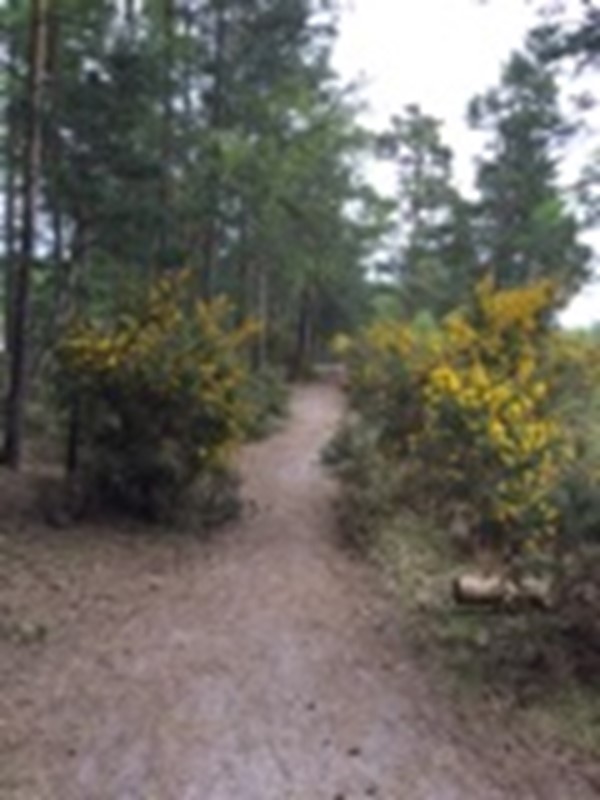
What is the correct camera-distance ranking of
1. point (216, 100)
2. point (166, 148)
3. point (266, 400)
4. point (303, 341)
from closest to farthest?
point (166, 148) < point (216, 100) < point (266, 400) < point (303, 341)

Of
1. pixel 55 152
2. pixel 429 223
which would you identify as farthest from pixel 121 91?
pixel 429 223

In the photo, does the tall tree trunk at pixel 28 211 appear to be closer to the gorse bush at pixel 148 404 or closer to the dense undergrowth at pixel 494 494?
the gorse bush at pixel 148 404

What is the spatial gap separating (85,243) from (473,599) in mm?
7408

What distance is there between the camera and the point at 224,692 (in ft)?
20.5

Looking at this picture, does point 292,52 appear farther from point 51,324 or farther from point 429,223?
point 429,223

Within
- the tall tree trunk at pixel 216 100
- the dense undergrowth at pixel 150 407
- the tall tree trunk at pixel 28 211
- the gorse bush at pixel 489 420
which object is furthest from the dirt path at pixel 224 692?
the tall tree trunk at pixel 216 100

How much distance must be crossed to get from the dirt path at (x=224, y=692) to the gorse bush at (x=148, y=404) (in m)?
0.93

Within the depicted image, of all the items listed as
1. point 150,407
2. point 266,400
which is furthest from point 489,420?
point 266,400

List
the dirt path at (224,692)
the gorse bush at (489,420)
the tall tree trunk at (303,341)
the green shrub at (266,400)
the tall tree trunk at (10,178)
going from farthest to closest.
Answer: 1. the tall tree trunk at (303,341)
2. the green shrub at (266,400)
3. the tall tree trunk at (10,178)
4. the gorse bush at (489,420)
5. the dirt path at (224,692)

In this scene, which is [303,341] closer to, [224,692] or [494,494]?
[494,494]

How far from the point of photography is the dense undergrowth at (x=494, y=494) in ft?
22.5

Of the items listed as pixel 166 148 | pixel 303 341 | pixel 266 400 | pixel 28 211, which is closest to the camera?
pixel 28 211

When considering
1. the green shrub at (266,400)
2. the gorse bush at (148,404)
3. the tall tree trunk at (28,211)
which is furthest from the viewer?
the green shrub at (266,400)

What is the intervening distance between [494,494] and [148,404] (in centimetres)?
362
